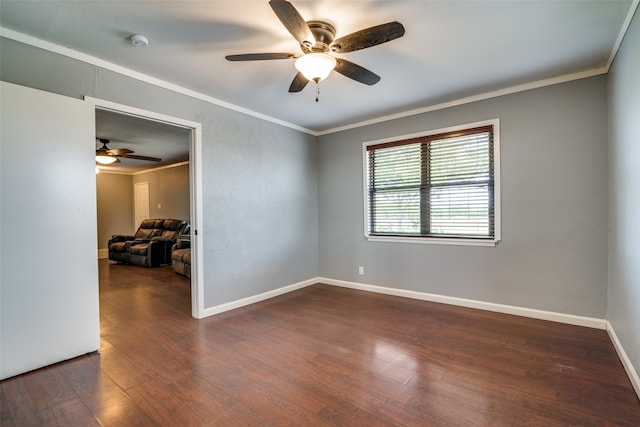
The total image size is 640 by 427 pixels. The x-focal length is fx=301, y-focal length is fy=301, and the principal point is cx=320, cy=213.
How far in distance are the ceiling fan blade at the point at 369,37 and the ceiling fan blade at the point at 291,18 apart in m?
0.23

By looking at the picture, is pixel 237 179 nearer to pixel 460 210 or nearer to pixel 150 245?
pixel 460 210

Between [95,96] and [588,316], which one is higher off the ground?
[95,96]

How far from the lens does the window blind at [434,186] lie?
350cm

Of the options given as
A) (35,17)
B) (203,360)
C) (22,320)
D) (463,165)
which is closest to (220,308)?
(203,360)

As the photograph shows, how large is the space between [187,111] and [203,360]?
2.46m

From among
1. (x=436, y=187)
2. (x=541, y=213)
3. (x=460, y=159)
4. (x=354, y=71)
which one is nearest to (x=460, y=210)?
(x=436, y=187)

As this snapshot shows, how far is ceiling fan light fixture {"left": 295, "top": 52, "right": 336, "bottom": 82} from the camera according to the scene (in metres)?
2.08

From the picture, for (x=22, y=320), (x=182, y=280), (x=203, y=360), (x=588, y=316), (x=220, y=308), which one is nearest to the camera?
(x=22, y=320)

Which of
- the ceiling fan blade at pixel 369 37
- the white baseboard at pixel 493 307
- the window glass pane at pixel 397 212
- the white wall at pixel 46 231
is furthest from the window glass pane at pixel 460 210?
the white wall at pixel 46 231

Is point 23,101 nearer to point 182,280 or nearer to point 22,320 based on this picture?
point 22,320

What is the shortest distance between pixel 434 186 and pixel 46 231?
3.87m

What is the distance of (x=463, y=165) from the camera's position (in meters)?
3.62

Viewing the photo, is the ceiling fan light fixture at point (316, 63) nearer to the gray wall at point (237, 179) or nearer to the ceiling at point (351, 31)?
the ceiling at point (351, 31)

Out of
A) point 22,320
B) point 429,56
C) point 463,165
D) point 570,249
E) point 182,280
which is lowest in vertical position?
point 182,280
